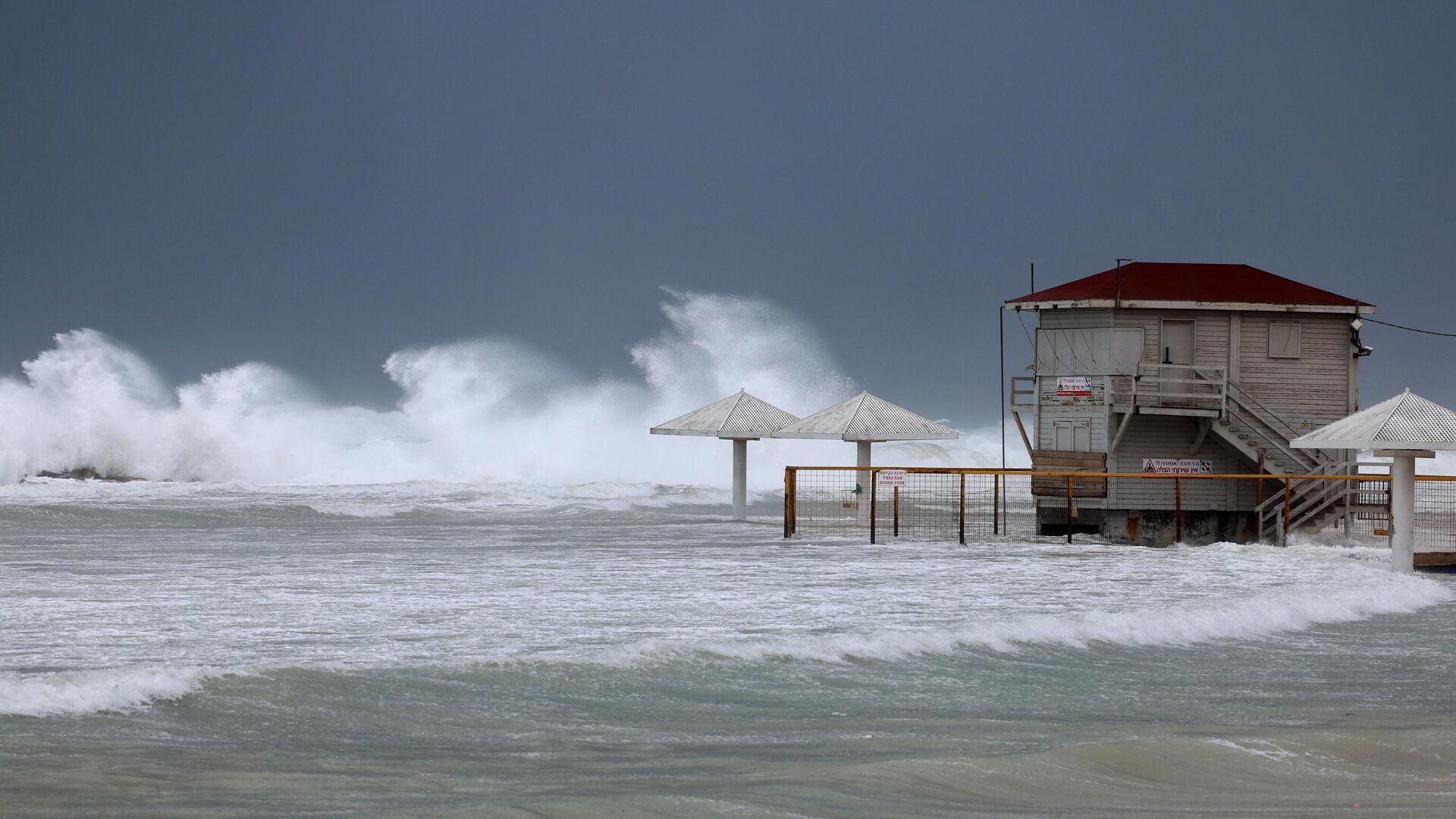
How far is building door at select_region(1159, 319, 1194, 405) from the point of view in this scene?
30172 millimetres

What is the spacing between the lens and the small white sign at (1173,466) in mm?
30500

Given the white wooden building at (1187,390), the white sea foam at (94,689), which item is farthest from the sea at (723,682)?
the white wooden building at (1187,390)

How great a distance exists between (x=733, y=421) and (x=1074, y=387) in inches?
303

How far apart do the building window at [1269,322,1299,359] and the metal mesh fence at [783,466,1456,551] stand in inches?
113

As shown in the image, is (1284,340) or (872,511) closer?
(872,511)

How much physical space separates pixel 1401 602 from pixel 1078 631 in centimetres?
584

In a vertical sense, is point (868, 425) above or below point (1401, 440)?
above

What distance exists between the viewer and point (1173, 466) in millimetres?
30531

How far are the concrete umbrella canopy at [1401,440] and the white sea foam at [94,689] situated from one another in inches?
634


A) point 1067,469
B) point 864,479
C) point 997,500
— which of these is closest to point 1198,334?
point 1067,469

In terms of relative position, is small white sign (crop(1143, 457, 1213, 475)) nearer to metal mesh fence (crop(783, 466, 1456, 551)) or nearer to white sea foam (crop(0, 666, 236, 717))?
metal mesh fence (crop(783, 466, 1456, 551))

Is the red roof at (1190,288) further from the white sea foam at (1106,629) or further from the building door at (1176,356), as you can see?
the white sea foam at (1106,629)

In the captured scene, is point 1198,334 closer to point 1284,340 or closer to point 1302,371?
point 1284,340

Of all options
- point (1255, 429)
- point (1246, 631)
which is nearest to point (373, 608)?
point (1246, 631)
